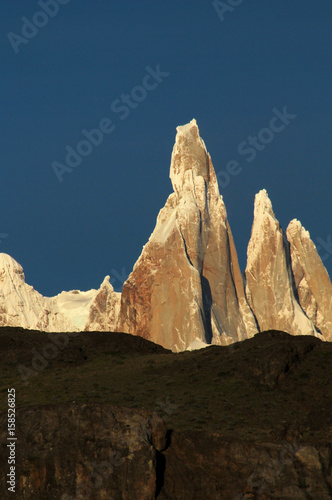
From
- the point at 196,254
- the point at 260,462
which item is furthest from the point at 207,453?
the point at 196,254

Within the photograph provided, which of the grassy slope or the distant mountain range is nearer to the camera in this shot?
the grassy slope

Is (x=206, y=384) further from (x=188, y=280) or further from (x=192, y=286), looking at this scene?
(x=188, y=280)

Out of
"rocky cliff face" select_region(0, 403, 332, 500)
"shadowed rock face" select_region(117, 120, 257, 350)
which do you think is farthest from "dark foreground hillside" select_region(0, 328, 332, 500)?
"shadowed rock face" select_region(117, 120, 257, 350)

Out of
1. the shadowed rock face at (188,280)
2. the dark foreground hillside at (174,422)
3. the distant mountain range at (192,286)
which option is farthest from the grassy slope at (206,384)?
the distant mountain range at (192,286)

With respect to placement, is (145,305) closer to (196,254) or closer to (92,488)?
(196,254)

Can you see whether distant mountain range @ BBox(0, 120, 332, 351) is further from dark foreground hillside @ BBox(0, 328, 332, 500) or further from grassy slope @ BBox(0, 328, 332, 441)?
dark foreground hillside @ BBox(0, 328, 332, 500)

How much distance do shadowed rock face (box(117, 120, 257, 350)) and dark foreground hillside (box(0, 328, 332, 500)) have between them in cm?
11997

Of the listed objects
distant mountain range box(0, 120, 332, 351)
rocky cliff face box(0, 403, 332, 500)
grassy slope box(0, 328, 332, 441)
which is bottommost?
rocky cliff face box(0, 403, 332, 500)

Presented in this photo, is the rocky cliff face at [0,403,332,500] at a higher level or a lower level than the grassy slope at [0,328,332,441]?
lower

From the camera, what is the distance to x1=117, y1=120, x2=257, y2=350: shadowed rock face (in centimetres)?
18125

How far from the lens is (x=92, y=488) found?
120 ft

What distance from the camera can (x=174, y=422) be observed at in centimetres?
4391

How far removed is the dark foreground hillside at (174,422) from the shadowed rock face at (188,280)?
394 feet

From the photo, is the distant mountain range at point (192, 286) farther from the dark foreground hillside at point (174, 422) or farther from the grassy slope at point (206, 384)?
the dark foreground hillside at point (174, 422)
